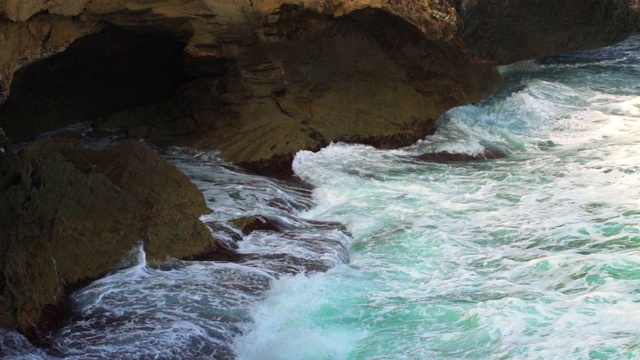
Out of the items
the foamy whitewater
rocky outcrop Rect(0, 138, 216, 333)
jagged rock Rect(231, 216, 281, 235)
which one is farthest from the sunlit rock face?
rocky outcrop Rect(0, 138, 216, 333)

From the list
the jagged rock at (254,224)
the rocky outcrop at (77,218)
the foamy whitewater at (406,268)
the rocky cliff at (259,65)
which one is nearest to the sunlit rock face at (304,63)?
the rocky cliff at (259,65)

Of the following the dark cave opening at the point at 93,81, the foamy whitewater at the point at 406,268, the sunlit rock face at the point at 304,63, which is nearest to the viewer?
the foamy whitewater at the point at 406,268

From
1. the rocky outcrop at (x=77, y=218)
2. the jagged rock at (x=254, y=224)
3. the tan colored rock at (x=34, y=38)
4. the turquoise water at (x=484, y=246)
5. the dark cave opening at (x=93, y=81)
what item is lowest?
the turquoise water at (x=484, y=246)

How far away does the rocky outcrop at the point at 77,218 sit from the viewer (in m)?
6.13

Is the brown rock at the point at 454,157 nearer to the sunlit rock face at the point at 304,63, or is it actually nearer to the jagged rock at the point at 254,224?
the sunlit rock face at the point at 304,63

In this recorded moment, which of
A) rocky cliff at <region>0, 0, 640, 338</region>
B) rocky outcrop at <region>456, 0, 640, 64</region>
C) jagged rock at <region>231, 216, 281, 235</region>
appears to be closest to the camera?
jagged rock at <region>231, 216, 281, 235</region>

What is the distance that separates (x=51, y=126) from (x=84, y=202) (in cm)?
449

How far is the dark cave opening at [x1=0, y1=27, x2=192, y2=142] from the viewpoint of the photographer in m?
10.4

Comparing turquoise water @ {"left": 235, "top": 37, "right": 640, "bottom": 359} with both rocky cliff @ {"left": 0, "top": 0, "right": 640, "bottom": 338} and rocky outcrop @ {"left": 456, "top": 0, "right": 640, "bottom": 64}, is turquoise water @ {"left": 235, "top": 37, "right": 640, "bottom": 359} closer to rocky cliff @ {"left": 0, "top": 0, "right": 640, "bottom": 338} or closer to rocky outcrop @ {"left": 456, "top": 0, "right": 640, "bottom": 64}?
rocky cliff @ {"left": 0, "top": 0, "right": 640, "bottom": 338}

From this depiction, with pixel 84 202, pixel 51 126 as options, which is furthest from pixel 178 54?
pixel 84 202

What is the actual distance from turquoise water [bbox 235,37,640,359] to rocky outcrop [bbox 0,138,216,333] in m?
1.07

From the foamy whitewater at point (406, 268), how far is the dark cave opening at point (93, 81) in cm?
133

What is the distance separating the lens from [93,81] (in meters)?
11.0

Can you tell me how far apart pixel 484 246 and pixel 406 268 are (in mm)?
822
